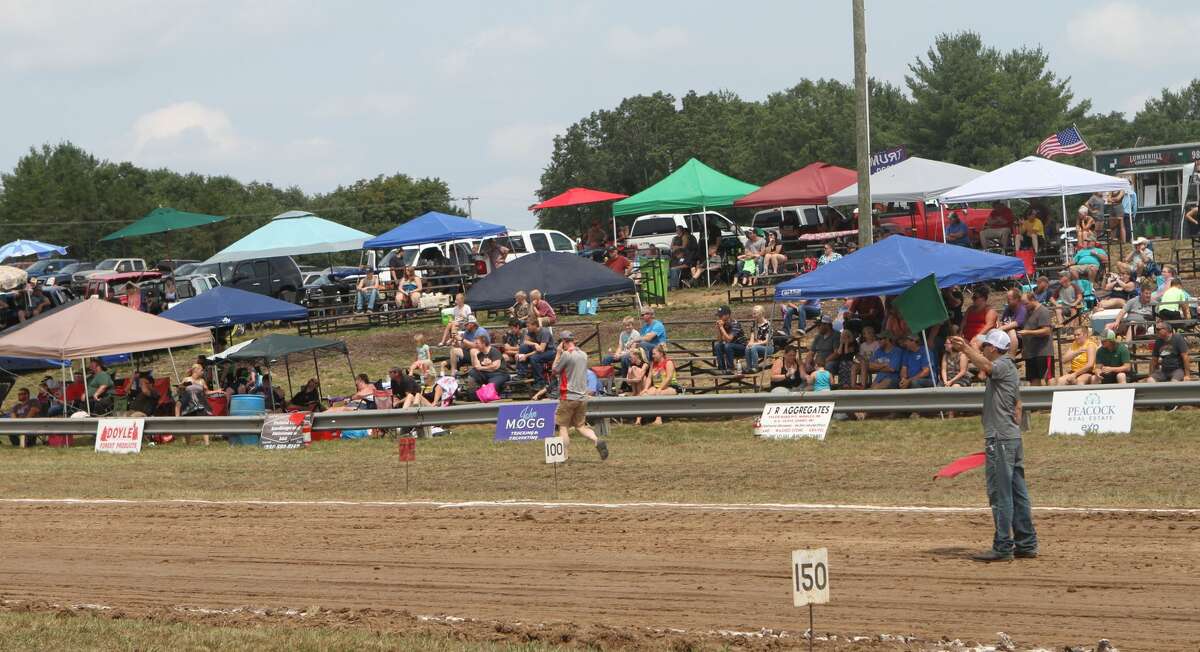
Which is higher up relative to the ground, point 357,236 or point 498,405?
point 357,236

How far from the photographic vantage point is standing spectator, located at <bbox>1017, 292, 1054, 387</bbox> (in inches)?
723

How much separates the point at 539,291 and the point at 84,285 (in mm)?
22478

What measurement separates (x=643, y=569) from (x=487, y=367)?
1176cm

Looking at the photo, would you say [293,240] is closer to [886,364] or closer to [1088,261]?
[886,364]

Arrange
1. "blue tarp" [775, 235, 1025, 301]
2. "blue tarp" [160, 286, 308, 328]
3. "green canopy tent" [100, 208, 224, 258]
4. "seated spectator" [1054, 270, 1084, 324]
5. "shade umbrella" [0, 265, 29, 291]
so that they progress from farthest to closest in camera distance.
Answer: "shade umbrella" [0, 265, 29, 291] → "green canopy tent" [100, 208, 224, 258] → "blue tarp" [160, 286, 308, 328] → "seated spectator" [1054, 270, 1084, 324] → "blue tarp" [775, 235, 1025, 301]

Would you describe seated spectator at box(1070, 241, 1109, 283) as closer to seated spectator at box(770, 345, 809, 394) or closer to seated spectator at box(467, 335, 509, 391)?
seated spectator at box(770, 345, 809, 394)

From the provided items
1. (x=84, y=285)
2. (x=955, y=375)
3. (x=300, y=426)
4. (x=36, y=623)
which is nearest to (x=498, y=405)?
(x=300, y=426)

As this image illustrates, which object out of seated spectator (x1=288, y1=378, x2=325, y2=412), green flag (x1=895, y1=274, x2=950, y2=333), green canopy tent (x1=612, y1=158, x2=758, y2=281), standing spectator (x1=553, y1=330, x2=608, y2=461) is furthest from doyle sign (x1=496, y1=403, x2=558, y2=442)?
green canopy tent (x1=612, y1=158, x2=758, y2=281)

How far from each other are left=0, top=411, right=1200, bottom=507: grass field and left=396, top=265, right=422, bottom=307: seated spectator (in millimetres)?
10968

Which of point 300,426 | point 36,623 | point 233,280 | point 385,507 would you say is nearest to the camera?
point 36,623

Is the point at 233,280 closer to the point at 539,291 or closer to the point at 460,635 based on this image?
the point at 539,291

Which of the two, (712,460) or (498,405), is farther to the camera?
(498,405)

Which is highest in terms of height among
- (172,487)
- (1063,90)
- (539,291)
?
(1063,90)

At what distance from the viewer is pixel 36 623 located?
10242 millimetres
